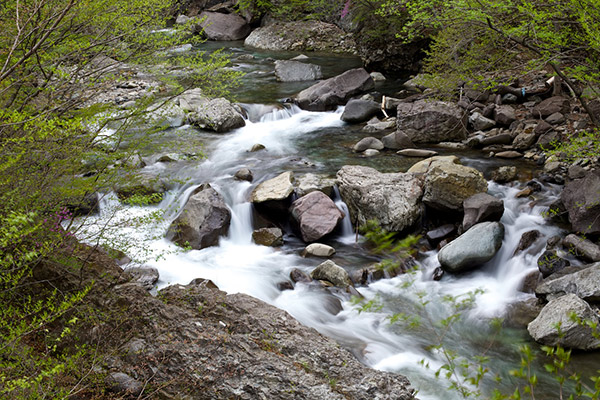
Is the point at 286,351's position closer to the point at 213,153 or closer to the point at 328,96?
the point at 213,153

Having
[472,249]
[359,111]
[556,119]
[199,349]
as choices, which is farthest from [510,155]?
[199,349]

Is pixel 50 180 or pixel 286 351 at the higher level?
pixel 50 180

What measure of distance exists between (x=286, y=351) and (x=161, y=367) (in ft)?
3.61

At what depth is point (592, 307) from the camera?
610 cm

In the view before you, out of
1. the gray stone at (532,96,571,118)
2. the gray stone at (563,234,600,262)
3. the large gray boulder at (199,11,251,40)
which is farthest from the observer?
the large gray boulder at (199,11,251,40)

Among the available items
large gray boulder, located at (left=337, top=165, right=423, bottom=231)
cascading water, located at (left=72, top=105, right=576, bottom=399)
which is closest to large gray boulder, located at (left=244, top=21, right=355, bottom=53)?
cascading water, located at (left=72, top=105, right=576, bottom=399)

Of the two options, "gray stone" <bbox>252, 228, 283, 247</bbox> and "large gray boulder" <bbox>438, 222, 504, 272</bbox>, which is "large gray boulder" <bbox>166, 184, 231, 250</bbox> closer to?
"gray stone" <bbox>252, 228, 283, 247</bbox>

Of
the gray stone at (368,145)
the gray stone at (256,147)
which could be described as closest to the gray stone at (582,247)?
the gray stone at (368,145)

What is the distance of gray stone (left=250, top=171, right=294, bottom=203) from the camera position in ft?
30.6

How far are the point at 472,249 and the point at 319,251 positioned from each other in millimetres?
2495

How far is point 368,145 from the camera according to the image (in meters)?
11.8

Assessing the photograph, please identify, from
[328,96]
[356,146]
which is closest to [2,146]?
[356,146]

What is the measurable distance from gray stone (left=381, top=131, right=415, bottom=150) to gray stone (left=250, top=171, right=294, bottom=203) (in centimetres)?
312

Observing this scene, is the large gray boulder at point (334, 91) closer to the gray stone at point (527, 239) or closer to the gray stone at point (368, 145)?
the gray stone at point (368, 145)
